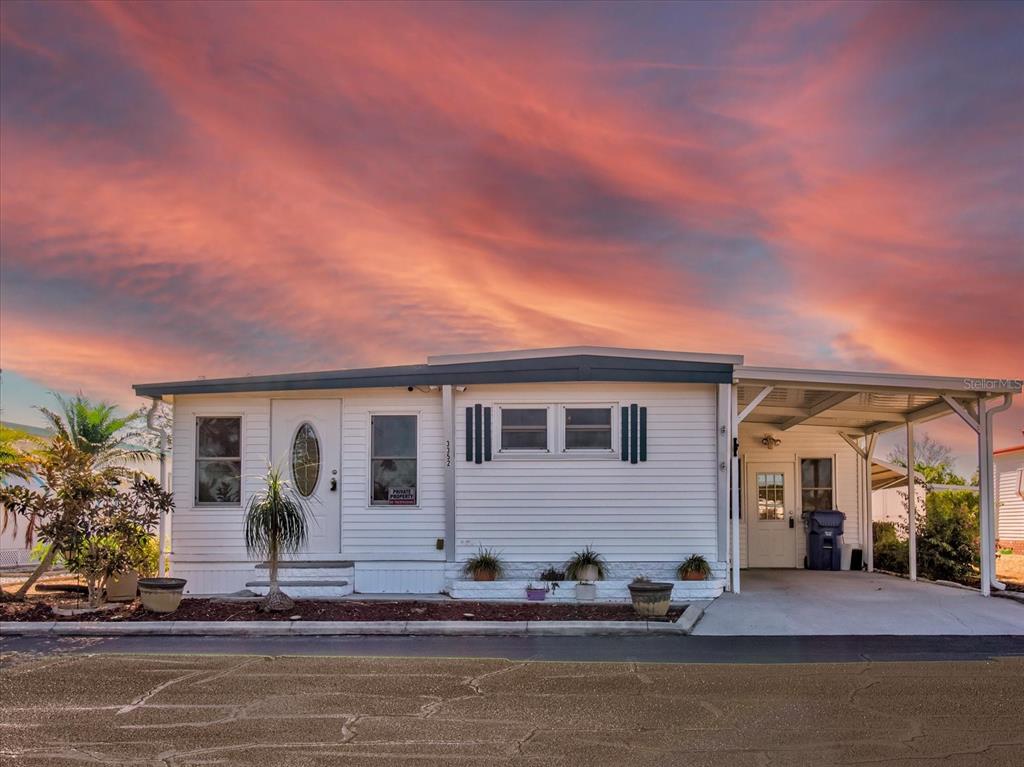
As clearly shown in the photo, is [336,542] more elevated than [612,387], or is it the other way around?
[612,387]

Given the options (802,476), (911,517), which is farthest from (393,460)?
(911,517)

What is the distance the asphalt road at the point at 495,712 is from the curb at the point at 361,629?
5.57 feet

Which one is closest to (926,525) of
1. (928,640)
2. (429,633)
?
(928,640)

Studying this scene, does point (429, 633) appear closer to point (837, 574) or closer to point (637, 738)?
point (637, 738)

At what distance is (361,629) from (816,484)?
1150 centimetres

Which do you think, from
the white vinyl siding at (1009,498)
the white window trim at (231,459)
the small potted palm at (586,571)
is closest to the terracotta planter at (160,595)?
the white window trim at (231,459)

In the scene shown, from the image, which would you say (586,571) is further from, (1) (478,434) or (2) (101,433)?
(2) (101,433)

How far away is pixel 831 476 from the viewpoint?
68.5 feet

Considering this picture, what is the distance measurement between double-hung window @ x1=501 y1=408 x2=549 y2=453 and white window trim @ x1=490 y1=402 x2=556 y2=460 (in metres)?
0.03

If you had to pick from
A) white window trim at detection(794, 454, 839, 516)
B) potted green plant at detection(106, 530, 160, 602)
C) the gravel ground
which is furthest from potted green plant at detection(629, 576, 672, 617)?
white window trim at detection(794, 454, 839, 516)

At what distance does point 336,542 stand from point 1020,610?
10099mm

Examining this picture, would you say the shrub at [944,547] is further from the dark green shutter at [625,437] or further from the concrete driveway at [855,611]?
the dark green shutter at [625,437]

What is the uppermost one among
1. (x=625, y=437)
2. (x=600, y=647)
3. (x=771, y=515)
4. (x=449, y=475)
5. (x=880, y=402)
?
(x=880, y=402)

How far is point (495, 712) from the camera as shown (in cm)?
862
